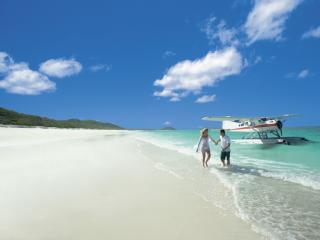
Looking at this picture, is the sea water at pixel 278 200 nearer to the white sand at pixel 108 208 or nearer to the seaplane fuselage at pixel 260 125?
the white sand at pixel 108 208

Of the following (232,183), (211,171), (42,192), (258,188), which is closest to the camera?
(42,192)

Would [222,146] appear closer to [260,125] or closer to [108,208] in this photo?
[108,208]

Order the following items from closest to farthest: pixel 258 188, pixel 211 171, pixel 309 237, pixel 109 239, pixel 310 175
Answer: pixel 109 239, pixel 309 237, pixel 258 188, pixel 310 175, pixel 211 171

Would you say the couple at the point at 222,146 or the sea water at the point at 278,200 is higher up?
the couple at the point at 222,146

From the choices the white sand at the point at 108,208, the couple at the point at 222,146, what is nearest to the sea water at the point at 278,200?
the white sand at the point at 108,208

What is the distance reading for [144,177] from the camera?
8.55m

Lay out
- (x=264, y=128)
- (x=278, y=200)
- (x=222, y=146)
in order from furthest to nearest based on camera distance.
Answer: (x=264, y=128) < (x=222, y=146) < (x=278, y=200)

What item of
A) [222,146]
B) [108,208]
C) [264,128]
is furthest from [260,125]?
[108,208]

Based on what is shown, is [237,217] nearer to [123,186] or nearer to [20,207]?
[123,186]

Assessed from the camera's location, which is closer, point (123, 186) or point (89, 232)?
point (89, 232)

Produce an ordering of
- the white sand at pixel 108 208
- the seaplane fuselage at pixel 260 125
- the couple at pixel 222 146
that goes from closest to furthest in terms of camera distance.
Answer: the white sand at pixel 108 208 → the couple at pixel 222 146 → the seaplane fuselage at pixel 260 125

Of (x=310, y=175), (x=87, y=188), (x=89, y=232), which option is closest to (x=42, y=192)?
(x=87, y=188)

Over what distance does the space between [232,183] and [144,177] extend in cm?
288

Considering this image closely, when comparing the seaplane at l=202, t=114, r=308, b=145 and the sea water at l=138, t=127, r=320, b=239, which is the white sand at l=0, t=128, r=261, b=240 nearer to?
the sea water at l=138, t=127, r=320, b=239
